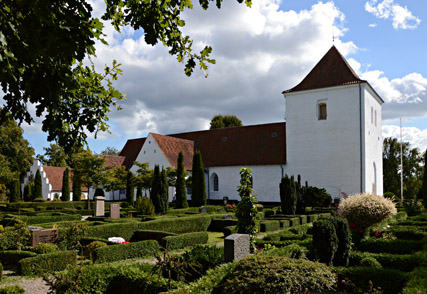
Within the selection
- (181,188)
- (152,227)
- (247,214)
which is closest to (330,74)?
(181,188)

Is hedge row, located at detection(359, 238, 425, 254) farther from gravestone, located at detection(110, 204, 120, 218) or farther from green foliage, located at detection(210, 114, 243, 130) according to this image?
green foliage, located at detection(210, 114, 243, 130)

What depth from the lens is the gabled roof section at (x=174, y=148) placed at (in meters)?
32.3

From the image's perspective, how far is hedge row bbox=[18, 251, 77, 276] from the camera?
8242 mm

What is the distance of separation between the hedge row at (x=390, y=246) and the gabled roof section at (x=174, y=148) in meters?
22.6

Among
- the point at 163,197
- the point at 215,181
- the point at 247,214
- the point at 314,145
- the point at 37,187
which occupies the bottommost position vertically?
the point at 37,187

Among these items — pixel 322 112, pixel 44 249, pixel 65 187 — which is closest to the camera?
pixel 44 249

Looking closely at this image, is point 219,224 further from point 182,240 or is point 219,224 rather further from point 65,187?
point 65,187

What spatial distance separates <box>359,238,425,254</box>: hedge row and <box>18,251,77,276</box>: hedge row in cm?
798

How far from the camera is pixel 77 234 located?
1052 cm

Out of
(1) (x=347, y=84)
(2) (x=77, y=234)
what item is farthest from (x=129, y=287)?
(1) (x=347, y=84)

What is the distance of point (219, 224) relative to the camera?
16.2 meters

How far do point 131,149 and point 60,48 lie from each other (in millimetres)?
36683

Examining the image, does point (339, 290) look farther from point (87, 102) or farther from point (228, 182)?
point (228, 182)

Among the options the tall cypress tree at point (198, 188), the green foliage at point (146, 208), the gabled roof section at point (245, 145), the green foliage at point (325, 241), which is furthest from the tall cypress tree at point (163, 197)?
the green foliage at point (325, 241)
